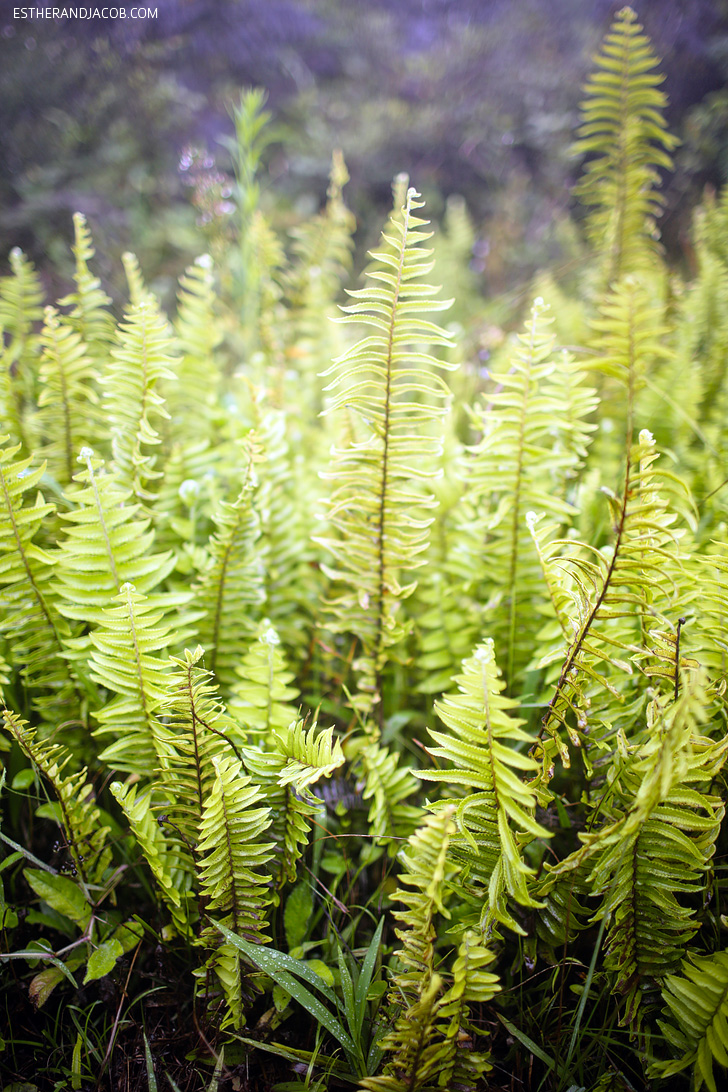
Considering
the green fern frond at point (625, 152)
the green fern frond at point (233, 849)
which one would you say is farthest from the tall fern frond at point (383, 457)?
the green fern frond at point (625, 152)

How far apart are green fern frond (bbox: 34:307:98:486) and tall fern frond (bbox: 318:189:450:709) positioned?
2.71 feet

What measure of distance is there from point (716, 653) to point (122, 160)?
16.6 ft

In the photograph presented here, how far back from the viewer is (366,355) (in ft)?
4.37

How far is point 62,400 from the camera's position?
1733 millimetres

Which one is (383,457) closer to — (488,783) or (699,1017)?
(488,783)

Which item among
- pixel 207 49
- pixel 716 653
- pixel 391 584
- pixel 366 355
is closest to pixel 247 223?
pixel 366 355

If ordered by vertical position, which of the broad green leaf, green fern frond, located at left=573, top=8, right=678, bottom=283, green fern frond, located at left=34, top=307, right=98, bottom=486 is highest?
green fern frond, located at left=573, top=8, right=678, bottom=283

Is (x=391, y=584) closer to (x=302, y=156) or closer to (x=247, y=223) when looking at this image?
(x=247, y=223)

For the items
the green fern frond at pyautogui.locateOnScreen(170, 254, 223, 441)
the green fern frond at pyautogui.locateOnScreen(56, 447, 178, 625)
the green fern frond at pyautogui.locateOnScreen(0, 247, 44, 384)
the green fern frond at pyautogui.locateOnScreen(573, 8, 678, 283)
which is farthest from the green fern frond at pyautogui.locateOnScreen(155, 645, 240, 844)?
the green fern frond at pyautogui.locateOnScreen(573, 8, 678, 283)

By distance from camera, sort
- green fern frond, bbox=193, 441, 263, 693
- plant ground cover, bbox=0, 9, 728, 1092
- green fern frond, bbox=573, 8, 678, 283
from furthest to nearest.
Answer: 1. green fern frond, bbox=573, 8, 678, 283
2. green fern frond, bbox=193, 441, 263, 693
3. plant ground cover, bbox=0, 9, 728, 1092

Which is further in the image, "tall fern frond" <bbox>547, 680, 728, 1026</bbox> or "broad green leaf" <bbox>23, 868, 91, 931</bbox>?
"broad green leaf" <bbox>23, 868, 91, 931</bbox>

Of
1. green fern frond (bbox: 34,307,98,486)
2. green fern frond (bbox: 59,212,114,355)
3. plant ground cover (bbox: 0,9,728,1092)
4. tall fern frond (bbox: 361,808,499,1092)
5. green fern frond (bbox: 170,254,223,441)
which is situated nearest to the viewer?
tall fern frond (bbox: 361,808,499,1092)

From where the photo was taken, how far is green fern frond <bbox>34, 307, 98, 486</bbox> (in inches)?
66.2

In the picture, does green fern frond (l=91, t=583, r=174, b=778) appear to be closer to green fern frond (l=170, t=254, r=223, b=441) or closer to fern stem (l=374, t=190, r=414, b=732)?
fern stem (l=374, t=190, r=414, b=732)
